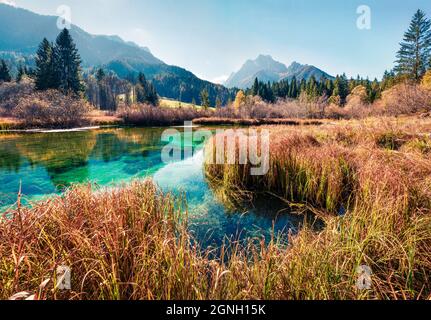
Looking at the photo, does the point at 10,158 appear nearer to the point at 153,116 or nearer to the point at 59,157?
the point at 59,157

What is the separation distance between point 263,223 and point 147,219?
2360mm

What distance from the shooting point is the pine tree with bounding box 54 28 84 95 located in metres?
36.2

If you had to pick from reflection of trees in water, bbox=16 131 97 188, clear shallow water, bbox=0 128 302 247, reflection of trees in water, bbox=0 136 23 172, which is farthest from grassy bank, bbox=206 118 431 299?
reflection of trees in water, bbox=0 136 23 172

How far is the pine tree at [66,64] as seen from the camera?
119 ft

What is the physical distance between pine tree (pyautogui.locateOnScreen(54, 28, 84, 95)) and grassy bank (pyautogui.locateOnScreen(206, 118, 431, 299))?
40.1m

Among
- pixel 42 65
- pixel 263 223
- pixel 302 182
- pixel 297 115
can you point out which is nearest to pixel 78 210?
pixel 263 223

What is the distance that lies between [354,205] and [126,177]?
7155 millimetres

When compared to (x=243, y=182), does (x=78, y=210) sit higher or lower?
higher

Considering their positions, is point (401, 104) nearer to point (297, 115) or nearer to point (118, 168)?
point (297, 115)

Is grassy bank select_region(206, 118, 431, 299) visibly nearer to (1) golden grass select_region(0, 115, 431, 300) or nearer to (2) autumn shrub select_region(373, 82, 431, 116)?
(1) golden grass select_region(0, 115, 431, 300)

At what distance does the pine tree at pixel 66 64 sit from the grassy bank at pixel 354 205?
40133mm

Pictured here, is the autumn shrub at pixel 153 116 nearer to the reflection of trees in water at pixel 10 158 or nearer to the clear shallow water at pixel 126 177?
the clear shallow water at pixel 126 177

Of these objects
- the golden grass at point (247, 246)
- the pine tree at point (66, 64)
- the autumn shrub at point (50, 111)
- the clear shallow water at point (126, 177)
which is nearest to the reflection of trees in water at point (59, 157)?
the clear shallow water at point (126, 177)

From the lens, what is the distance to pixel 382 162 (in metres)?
4.92
